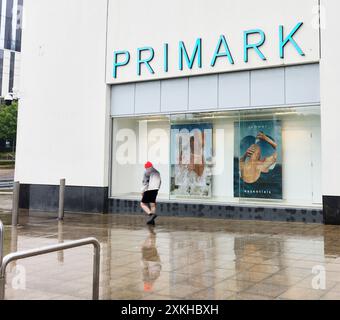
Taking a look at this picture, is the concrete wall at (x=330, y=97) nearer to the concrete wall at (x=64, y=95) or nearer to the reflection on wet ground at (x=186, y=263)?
the reflection on wet ground at (x=186, y=263)

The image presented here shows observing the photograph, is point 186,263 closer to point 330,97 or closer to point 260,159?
point 330,97

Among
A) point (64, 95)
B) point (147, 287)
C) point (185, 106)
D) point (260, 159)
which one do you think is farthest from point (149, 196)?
point (147, 287)

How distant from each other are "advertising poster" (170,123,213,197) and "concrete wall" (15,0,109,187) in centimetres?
256

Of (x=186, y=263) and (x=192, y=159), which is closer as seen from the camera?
(x=186, y=263)

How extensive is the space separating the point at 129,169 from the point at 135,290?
33.5 ft

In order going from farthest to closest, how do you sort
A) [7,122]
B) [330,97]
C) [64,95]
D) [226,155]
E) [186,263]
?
1. [7,122]
2. [64,95]
3. [226,155]
4. [330,97]
5. [186,263]

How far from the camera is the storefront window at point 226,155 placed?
1288cm

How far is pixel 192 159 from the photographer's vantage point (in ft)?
46.6

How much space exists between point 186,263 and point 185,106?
7611mm

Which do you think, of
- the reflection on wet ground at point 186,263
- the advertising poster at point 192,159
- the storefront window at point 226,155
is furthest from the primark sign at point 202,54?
the reflection on wet ground at point 186,263

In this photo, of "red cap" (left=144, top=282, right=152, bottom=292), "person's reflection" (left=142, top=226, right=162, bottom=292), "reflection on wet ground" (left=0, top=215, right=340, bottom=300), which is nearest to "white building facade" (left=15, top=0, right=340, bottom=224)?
"reflection on wet ground" (left=0, top=215, right=340, bottom=300)

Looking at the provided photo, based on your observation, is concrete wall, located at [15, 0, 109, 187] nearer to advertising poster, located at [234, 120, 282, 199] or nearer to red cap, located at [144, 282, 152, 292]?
advertising poster, located at [234, 120, 282, 199]
